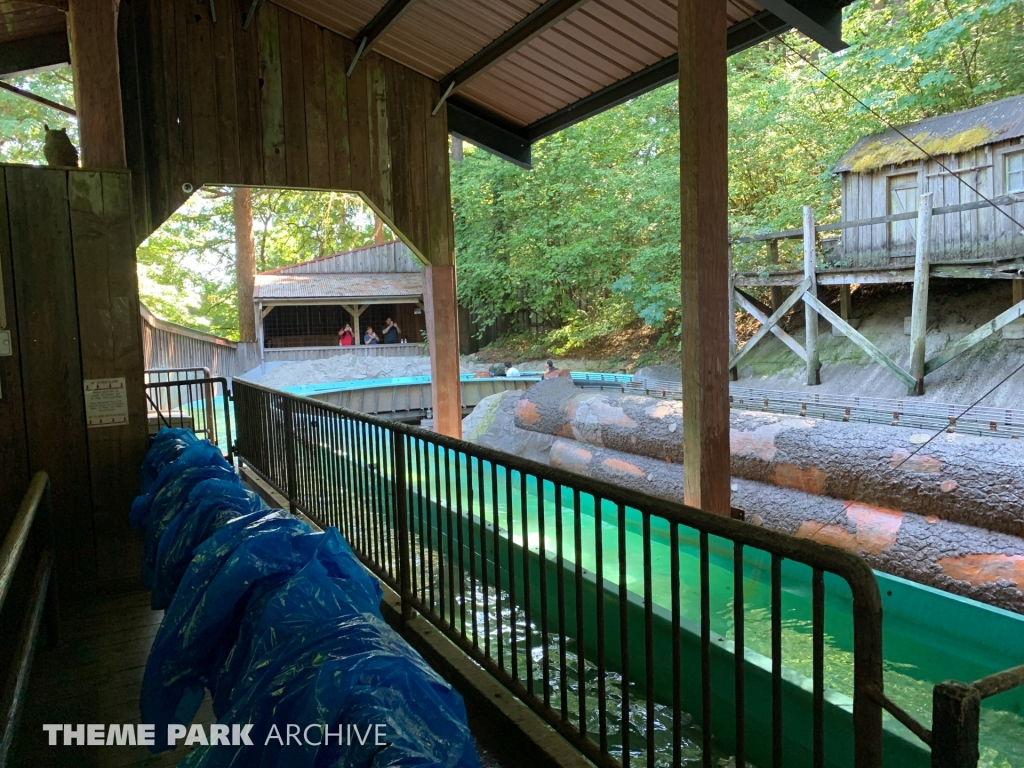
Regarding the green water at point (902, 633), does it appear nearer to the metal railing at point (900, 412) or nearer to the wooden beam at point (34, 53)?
the metal railing at point (900, 412)

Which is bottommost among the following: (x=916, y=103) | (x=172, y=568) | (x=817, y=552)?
(x=172, y=568)

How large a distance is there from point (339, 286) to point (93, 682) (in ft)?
67.9

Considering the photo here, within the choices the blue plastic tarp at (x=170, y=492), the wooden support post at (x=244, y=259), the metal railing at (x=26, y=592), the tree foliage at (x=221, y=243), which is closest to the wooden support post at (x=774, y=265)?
the wooden support post at (x=244, y=259)

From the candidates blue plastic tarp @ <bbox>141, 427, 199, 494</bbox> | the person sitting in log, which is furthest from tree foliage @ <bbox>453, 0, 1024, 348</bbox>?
blue plastic tarp @ <bbox>141, 427, 199, 494</bbox>

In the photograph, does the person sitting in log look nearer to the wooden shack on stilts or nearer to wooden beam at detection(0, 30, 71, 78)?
the wooden shack on stilts

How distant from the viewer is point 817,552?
1.48m

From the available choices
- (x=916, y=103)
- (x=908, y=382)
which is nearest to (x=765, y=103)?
(x=916, y=103)

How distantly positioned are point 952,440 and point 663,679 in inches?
161

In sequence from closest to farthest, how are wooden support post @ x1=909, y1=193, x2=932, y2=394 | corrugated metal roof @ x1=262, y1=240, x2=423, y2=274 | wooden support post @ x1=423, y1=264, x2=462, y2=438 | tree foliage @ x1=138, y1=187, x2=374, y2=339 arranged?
wooden support post @ x1=423, y1=264, x2=462, y2=438, wooden support post @ x1=909, y1=193, x2=932, y2=394, corrugated metal roof @ x1=262, y1=240, x2=423, y2=274, tree foliage @ x1=138, y1=187, x2=374, y2=339

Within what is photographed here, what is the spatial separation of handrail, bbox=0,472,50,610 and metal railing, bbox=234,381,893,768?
141 cm

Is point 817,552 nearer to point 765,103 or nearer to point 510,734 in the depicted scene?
point 510,734

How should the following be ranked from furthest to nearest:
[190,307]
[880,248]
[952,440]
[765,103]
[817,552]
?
[190,307] → [765,103] → [880,248] → [952,440] → [817,552]

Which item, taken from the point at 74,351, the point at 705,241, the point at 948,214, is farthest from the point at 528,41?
the point at 948,214

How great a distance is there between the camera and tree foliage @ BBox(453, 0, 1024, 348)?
1605 centimetres
